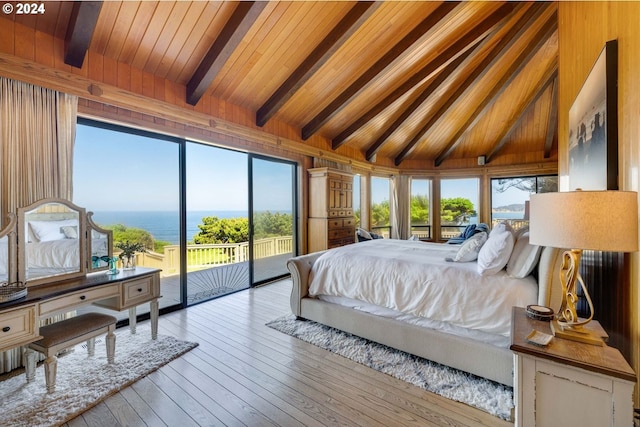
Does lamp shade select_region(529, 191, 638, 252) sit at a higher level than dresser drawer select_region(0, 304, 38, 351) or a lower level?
higher

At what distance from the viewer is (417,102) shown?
5648mm

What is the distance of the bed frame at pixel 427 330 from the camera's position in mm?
1944

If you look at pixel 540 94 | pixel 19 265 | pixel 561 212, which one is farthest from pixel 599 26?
pixel 540 94

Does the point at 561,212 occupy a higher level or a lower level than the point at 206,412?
higher

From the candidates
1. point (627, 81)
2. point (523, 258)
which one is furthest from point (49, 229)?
point (627, 81)

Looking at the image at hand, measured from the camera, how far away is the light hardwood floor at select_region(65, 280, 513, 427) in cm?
181

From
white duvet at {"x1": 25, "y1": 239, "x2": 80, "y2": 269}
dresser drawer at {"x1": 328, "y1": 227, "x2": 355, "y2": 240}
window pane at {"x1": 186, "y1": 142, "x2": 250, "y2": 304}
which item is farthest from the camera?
dresser drawer at {"x1": 328, "y1": 227, "x2": 355, "y2": 240}

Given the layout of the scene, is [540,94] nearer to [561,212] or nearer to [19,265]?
[561,212]

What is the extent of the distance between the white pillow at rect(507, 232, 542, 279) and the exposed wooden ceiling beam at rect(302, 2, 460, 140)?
2.87m

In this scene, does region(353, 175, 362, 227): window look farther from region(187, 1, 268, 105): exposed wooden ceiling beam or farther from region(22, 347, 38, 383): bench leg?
region(22, 347, 38, 383): bench leg

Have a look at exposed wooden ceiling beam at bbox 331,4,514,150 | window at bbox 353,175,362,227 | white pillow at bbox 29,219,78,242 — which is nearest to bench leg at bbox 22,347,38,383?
white pillow at bbox 29,219,78,242

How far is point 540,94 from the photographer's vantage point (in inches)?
234

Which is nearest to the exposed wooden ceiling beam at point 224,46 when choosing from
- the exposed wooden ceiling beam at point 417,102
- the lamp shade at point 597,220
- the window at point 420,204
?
the lamp shade at point 597,220

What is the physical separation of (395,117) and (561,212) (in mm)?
5624
